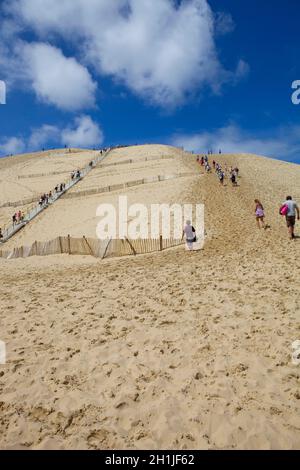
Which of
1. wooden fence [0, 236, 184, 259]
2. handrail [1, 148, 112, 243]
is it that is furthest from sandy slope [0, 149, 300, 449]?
handrail [1, 148, 112, 243]

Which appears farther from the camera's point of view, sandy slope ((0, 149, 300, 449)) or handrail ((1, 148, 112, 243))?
handrail ((1, 148, 112, 243))

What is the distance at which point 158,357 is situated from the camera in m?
6.55

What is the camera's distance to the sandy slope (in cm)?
472

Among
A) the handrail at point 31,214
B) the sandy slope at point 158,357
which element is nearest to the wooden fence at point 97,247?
the sandy slope at point 158,357

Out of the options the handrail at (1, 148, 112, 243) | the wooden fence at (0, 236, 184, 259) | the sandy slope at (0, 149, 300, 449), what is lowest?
the sandy slope at (0, 149, 300, 449)

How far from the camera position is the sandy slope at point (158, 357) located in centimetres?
472

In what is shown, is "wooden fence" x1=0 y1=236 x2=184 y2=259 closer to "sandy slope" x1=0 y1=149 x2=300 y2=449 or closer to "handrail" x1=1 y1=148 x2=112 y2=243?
"sandy slope" x1=0 y1=149 x2=300 y2=449

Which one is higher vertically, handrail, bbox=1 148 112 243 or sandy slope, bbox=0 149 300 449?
handrail, bbox=1 148 112 243

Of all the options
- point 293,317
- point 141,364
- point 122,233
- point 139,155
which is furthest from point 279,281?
point 139,155

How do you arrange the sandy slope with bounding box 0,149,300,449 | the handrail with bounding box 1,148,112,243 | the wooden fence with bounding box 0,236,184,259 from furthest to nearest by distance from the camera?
1. the handrail with bounding box 1,148,112,243
2. the wooden fence with bounding box 0,236,184,259
3. the sandy slope with bounding box 0,149,300,449

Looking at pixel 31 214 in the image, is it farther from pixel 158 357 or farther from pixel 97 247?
pixel 158 357

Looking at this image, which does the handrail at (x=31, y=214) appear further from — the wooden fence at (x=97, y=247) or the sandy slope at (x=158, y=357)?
the sandy slope at (x=158, y=357)
